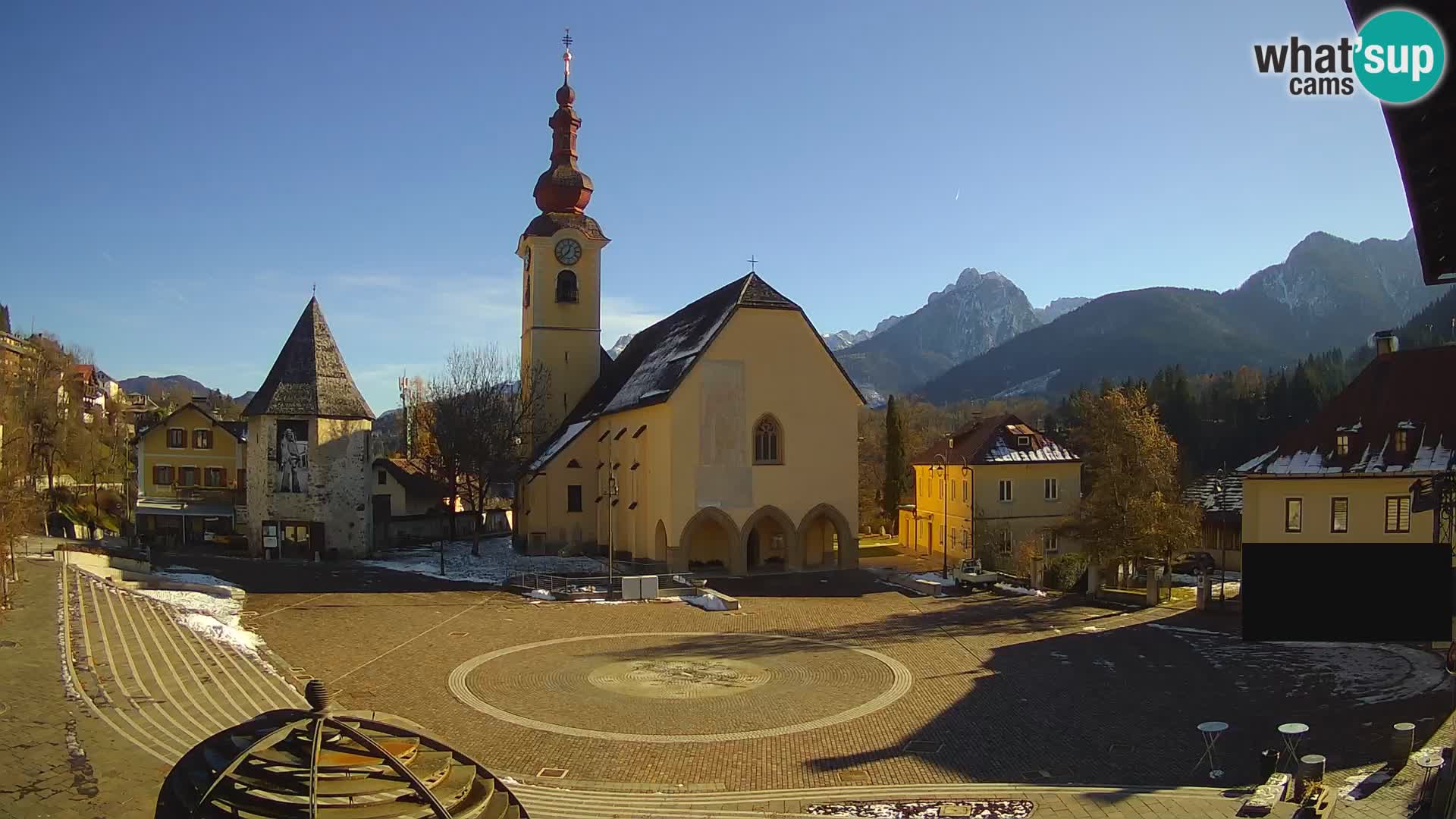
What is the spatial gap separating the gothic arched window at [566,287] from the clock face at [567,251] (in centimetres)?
70

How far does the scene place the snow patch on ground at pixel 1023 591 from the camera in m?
32.5

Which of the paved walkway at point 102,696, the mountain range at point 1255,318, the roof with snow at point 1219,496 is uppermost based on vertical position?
the mountain range at point 1255,318

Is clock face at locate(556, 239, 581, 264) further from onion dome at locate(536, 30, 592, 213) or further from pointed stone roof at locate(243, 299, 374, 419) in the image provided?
pointed stone roof at locate(243, 299, 374, 419)

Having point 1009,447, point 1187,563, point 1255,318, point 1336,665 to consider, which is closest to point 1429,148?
point 1336,665

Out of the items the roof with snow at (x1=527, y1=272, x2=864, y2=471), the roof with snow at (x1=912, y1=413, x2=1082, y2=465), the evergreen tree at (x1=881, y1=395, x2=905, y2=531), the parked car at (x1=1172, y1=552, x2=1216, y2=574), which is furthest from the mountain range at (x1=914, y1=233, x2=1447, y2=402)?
the roof with snow at (x1=527, y1=272, x2=864, y2=471)

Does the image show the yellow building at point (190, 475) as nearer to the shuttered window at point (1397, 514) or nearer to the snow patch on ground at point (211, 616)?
the snow patch on ground at point (211, 616)

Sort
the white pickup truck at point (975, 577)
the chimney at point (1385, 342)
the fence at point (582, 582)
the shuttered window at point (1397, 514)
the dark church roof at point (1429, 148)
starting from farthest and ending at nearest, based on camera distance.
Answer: the white pickup truck at point (975, 577) < the fence at point (582, 582) < the chimney at point (1385, 342) < the shuttered window at point (1397, 514) < the dark church roof at point (1429, 148)

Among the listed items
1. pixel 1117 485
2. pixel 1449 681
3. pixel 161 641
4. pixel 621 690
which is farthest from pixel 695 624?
pixel 1449 681

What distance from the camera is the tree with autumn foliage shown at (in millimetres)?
31406

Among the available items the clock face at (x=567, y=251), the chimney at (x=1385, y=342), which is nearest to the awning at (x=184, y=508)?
the clock face at (x=567, y=251)

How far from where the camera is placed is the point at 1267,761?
1342cm

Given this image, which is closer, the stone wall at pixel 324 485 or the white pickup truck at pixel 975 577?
the white pickup truck at pixel 975 577

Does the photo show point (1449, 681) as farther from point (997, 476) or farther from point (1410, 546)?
point (997, 476)

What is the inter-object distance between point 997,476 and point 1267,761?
32371 millimetres
